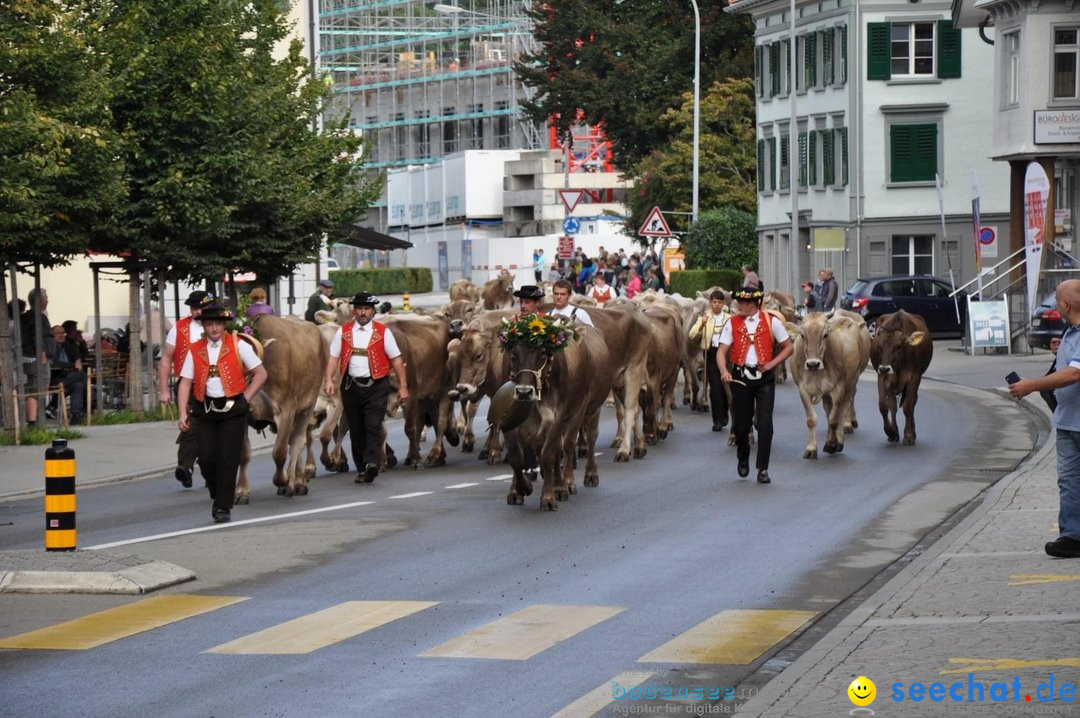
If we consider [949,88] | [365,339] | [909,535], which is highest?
[949,88]

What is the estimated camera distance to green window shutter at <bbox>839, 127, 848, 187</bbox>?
6091 centimetres

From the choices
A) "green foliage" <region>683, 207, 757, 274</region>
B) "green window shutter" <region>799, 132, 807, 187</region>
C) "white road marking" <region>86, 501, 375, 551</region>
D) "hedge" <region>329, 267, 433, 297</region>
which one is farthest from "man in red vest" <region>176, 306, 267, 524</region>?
"hedge" <region>329, 267, 433, 297</region>

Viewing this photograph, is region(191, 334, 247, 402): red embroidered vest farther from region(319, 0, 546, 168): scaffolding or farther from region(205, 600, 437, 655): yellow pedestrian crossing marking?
region(319, 0, 546, 168): scaffolding

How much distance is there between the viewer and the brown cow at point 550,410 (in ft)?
56.6

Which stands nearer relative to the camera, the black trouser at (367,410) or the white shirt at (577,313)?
the black trouser at (367,410)

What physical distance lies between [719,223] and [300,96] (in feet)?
105

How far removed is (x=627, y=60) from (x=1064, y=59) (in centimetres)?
3090

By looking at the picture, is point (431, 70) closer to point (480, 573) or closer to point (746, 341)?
point (746, 341)

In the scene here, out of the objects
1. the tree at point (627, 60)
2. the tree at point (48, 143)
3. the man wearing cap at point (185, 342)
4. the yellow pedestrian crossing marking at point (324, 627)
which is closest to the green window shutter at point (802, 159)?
the tree at point (627, 60)

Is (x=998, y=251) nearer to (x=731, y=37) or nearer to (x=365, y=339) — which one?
(x=731, y=37)

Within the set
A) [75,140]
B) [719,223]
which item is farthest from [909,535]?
[719,223]

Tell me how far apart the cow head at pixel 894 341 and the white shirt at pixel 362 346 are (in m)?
7.10

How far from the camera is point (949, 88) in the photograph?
195 ft

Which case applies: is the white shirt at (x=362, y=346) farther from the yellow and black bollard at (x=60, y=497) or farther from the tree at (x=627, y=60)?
the tree at (x=627, y=60)
